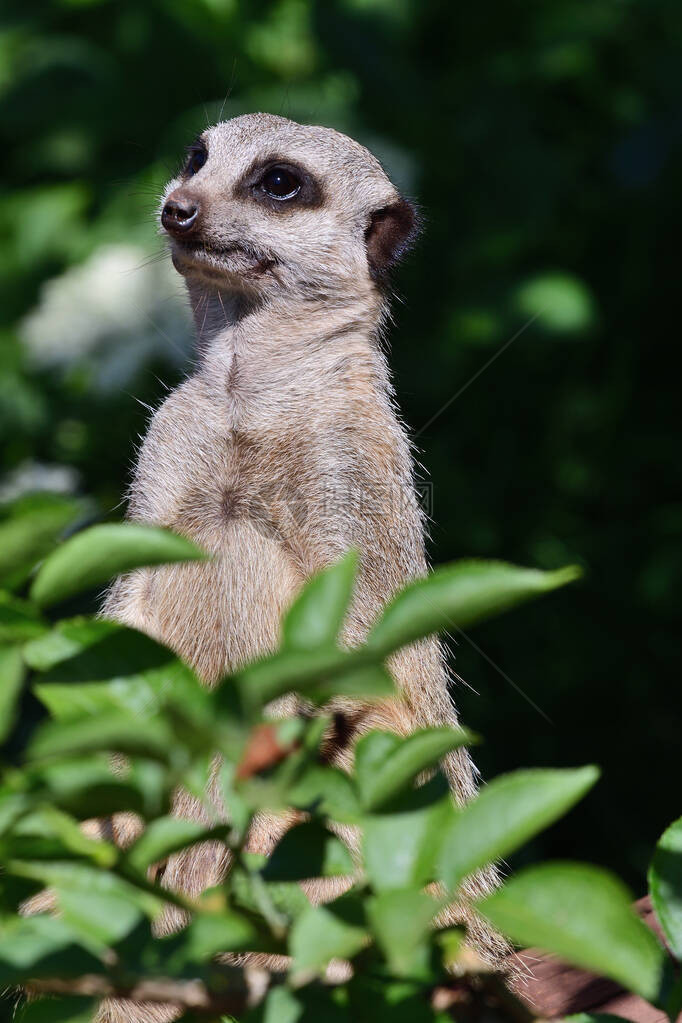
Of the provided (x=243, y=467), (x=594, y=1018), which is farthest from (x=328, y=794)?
(x=243, y=467)

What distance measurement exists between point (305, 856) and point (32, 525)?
0.26m

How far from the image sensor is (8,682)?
648mm

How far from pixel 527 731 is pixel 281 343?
2.14m

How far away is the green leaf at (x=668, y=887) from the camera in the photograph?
32.9 inches

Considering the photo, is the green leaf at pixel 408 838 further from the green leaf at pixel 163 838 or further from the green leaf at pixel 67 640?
the green leaf at pixel 67 640

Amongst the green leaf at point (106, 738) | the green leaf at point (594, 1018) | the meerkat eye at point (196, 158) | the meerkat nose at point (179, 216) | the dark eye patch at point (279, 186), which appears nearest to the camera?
the green leaf at point (106, 738)

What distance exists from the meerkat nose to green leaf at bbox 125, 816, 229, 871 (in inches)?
62.0

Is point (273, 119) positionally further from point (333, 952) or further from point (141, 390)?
point (333, 952)

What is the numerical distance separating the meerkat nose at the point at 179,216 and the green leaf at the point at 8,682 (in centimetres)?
155

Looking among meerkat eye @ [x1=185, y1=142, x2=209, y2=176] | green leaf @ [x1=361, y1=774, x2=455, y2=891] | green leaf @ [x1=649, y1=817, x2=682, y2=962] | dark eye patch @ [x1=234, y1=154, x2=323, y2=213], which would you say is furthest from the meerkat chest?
green leaf @ [x1=361, y1=774, x2=455, y2=891]

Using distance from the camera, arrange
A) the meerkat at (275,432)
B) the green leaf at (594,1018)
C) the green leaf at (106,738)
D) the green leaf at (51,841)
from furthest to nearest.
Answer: the meerkat at (275,432), the green leaf at (594,1018), the green leaf at (51,841), the green leaf at (106,738)

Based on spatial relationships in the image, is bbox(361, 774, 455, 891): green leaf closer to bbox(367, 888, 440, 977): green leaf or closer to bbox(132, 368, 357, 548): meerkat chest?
bbox(367, 888, 440, 977): green leaf

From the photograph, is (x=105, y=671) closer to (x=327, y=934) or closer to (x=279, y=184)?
(x=327, y=934)

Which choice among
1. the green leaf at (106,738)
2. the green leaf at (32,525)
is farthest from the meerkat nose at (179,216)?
the green leaf at (106,738)
